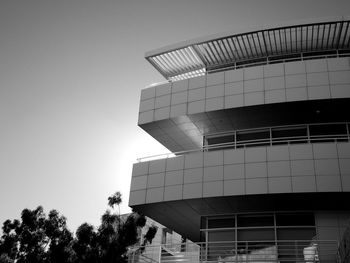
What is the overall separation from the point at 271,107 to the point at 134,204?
359 inches

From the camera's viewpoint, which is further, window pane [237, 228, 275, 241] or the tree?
the tree

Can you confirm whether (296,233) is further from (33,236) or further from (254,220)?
(33,236)

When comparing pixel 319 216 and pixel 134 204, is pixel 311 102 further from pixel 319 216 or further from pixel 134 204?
pixel 134 204

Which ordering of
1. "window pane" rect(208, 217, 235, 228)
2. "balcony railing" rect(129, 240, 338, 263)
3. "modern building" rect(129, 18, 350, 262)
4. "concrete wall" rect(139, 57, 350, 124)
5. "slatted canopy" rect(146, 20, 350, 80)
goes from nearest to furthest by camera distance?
1. "balcony railing" rect(129, 240, 338, 263)
2. "modern building" rect(129, 18, 350, 262)
3. "concrete wall" rect(139, 57, 350, 124)
4. "window pane" rect(208, 217, 235, 228)
5. "slatted canopy" rect(146, 20, 350, 80)

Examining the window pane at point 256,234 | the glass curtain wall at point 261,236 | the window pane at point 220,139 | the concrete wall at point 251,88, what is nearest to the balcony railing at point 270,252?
the glass curtain wall at point 261,236

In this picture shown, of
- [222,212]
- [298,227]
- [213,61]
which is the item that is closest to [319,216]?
[298,227]

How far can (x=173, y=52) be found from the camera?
26203 mm

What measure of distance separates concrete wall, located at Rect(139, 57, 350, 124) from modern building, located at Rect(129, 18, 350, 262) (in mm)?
57

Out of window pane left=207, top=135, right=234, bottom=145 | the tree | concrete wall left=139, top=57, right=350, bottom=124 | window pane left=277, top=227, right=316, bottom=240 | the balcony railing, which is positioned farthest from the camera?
the tree

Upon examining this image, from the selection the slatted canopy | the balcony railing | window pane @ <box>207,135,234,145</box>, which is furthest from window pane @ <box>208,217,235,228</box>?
the slatted canopy

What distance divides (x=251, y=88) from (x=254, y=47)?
157 inches

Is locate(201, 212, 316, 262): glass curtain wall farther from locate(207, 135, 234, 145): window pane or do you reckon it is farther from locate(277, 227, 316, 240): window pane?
locate(207, 135, 234, 145): window pane

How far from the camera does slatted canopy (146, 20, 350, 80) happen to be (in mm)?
23594

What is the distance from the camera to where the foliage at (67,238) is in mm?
23250
